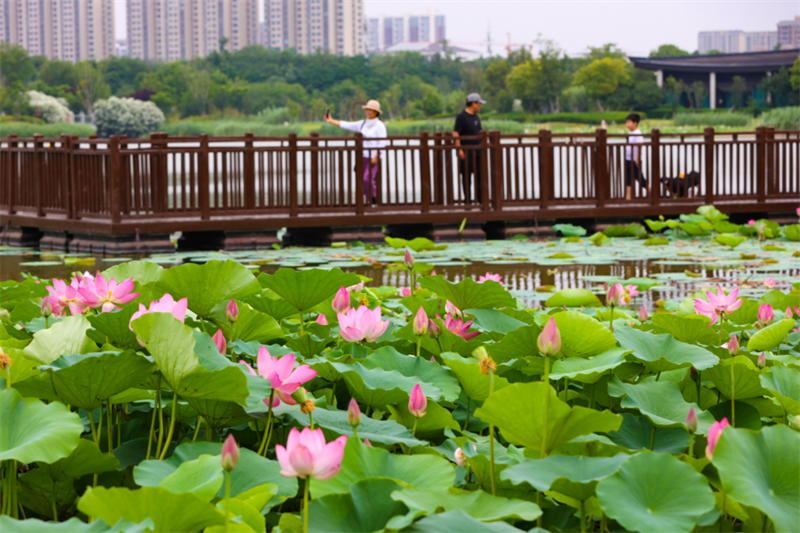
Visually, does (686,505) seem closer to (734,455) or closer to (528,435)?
(734,455)

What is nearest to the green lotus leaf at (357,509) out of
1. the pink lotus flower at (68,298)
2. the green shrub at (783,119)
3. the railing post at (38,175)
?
the pink lotus flower at (68,298)

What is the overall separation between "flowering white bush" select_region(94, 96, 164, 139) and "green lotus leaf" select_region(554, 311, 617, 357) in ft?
246

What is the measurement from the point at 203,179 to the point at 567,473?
9.76m

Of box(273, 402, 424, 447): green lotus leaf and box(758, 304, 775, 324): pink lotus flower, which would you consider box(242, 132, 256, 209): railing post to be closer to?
box(758, 304, 775, 324): pink lotus flower

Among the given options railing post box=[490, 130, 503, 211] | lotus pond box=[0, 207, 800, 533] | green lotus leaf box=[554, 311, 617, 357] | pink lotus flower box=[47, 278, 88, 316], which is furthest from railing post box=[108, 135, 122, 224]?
green lotus leaf box=[554, 311, 617, 357]

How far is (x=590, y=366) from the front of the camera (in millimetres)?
2104

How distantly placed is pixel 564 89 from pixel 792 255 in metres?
83.8

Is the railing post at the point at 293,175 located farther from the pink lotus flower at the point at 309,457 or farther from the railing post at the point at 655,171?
the pink lotus flower at the point at 309,457

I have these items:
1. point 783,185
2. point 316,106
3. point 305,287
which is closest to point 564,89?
point 316,106

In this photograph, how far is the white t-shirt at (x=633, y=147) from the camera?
12581mm

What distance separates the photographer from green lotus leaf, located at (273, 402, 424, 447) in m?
1.74

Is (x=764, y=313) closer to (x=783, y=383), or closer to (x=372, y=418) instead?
(x=783, y=383)

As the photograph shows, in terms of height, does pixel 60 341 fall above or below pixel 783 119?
below

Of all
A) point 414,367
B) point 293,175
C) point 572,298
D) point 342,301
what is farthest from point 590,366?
point 293,175
